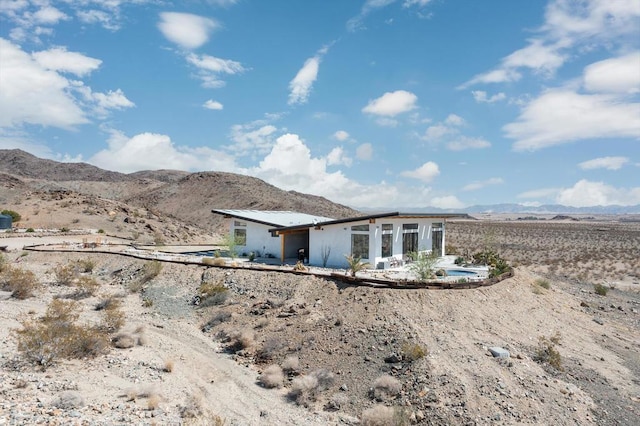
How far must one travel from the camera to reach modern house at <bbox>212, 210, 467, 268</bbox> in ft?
80.3

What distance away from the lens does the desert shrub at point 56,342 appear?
12445 mm

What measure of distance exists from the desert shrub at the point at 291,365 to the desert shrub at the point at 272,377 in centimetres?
23

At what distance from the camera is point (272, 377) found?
14.0 m

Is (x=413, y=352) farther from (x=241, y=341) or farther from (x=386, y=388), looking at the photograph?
(x=241, y=341)

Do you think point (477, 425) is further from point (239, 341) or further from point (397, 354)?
point (239, 341)

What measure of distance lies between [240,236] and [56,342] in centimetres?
1897

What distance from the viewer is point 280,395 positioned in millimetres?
13391

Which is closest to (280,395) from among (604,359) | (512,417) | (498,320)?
(512,417)

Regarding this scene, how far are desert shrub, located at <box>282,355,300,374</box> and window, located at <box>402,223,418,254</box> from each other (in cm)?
1421

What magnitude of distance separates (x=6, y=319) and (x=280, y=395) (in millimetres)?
11030

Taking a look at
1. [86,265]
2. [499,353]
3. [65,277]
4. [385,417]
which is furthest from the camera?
[86,265]

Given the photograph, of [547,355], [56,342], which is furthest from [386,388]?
[56,342]

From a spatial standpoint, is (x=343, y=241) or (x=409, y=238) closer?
(x=343, y=241)

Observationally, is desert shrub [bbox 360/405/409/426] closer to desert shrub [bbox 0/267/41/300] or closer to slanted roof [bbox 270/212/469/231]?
slanted roof [bbox 270/212/469/231]
